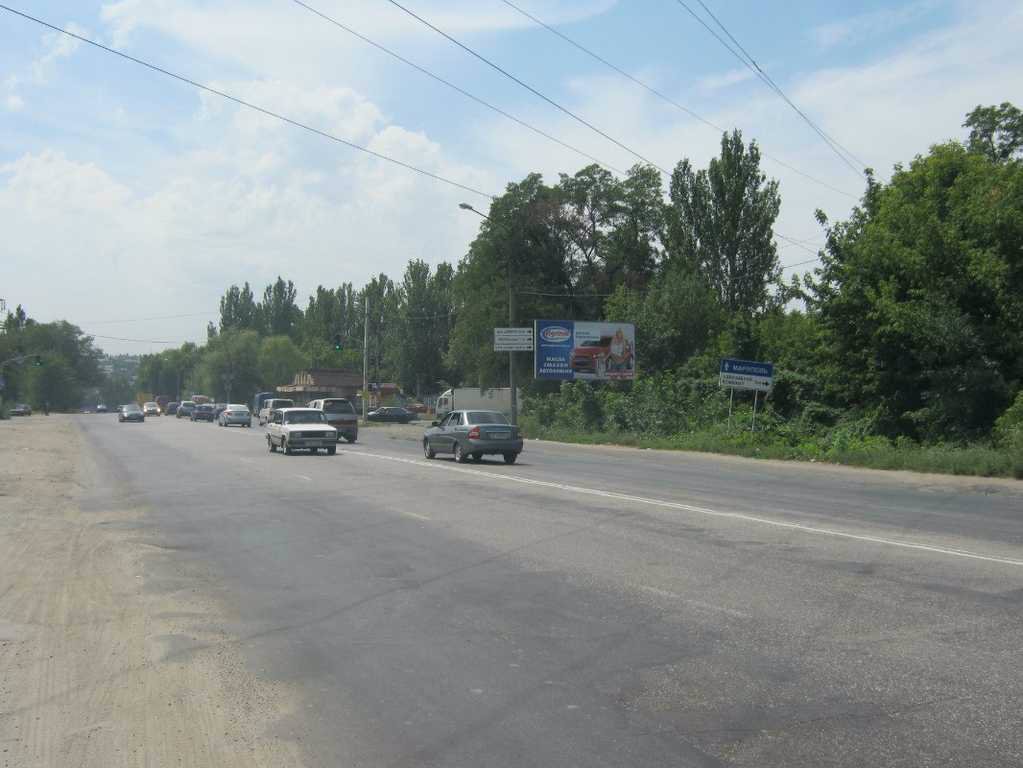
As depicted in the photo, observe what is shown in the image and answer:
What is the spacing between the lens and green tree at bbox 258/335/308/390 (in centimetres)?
12069

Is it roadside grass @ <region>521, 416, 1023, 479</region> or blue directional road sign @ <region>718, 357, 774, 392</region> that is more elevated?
blue directional road sign @ <region>718, 357, 774, 392</region>

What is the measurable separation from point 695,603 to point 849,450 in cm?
2426

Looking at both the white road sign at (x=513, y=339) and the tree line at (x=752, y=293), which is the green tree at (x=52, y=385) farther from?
the white road sign at (x=513, y=339)

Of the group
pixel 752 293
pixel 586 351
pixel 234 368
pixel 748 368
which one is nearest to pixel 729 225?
pixel 752 293

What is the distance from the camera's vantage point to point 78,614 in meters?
8.56

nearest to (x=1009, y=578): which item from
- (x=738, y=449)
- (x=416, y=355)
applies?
(x=738, y=449)

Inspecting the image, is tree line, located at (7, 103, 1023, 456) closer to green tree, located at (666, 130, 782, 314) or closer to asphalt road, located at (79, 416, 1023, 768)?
green tree, located at (666, 130, 782, 314)

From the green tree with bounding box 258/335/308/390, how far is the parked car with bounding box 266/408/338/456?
290ft

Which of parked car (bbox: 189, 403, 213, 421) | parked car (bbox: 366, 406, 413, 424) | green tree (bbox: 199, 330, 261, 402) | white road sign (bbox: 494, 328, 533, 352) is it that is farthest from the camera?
green tree (bbox: 199, 330, 261, 402)

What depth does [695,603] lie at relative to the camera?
338 inches

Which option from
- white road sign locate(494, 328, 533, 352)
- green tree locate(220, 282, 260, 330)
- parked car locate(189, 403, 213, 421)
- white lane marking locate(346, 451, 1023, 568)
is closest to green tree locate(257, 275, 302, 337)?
green tree locate(220, 282, 260, 330)

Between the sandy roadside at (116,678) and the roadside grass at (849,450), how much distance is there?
20735mm

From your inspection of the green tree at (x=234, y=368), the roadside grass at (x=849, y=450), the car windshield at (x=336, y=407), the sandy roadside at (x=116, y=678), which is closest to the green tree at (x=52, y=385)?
the green tree at (x=234, y=368)

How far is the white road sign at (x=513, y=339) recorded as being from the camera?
51094mm
